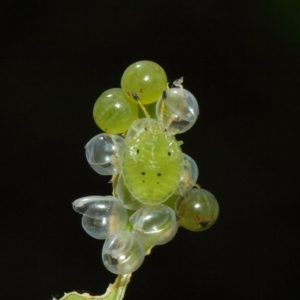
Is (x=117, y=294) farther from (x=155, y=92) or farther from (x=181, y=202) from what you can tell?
(x=155, y=92)

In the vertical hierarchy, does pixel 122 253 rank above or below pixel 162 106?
below

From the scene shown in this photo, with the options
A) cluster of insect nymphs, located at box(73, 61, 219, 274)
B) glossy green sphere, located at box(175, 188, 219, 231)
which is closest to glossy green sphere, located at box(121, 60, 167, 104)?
cluster of insect nymphs, located at box(73, 61, 219, 274)

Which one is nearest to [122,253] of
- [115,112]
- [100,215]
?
[100,215]

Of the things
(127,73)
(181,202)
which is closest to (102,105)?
(127,73)

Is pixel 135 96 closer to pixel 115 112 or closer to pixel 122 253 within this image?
pixel 115 112

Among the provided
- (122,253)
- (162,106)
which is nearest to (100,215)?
(122,253)

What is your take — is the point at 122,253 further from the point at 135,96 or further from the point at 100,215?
the point at 135,96
